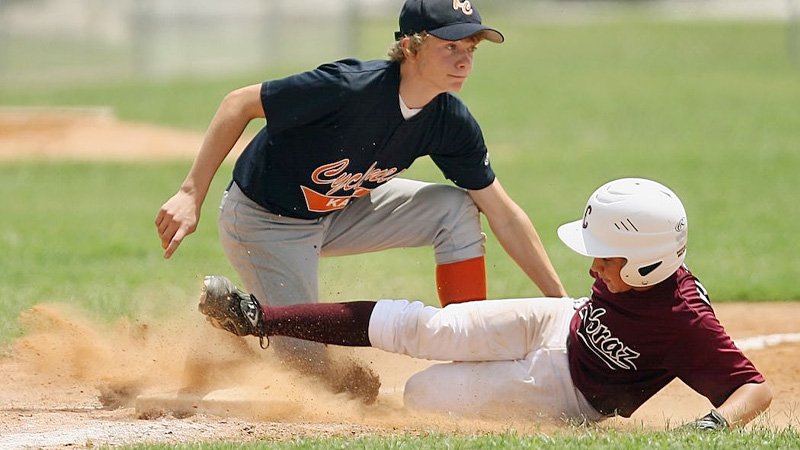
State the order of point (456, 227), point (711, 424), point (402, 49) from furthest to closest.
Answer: point (456, 227) < point (402, 49) < point (711, 424)

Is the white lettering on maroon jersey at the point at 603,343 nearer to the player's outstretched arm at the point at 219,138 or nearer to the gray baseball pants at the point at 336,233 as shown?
the gray baseball pants at the point at 336,233

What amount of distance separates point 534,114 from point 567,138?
8.33 feet

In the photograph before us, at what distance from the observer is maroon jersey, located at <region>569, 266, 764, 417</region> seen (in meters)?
4.14

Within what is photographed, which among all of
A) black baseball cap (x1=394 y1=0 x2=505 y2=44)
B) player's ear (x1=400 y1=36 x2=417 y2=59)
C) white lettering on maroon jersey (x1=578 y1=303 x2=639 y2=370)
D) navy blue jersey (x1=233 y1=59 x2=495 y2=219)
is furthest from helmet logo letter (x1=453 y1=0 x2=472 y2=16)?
white lettering on maroon jersey (x1=578 y1=303 x2=639 y2=370)

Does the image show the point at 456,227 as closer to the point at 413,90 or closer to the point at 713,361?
the point at 413,90

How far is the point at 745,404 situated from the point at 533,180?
8538 millimetres

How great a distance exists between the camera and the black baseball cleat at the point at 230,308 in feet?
14.4

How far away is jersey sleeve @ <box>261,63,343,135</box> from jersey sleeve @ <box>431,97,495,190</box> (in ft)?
1.83

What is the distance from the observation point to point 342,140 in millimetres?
4770

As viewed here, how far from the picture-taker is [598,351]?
172 inches

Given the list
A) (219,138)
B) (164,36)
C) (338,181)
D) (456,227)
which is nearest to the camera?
(219,138)

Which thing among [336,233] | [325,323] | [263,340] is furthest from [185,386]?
[336,233]

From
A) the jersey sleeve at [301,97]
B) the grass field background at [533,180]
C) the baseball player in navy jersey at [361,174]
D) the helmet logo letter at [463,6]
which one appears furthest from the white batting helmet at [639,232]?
the jersey sleeve at [301,97]

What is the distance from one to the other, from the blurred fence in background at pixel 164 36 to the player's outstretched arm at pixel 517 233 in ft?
64.4
